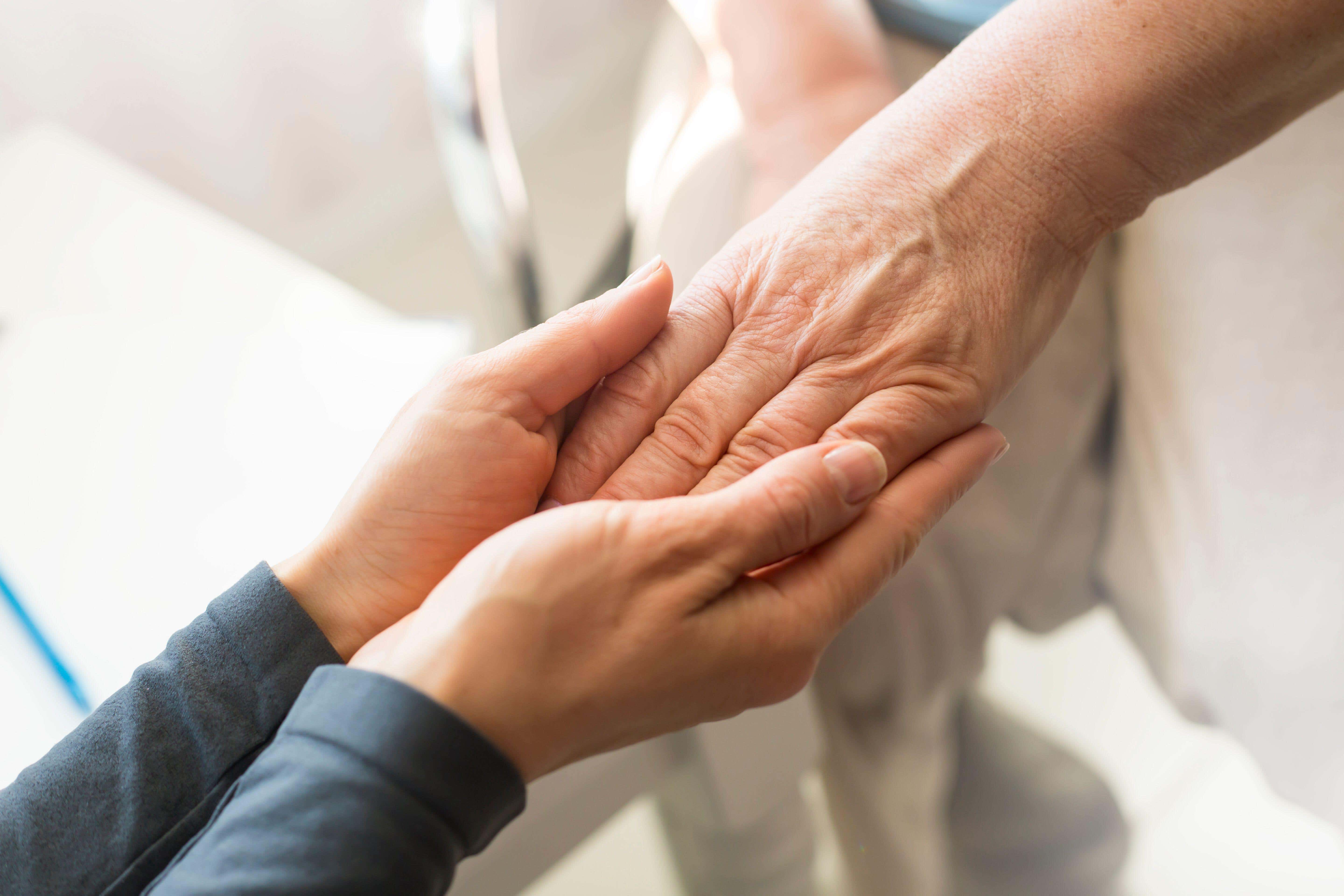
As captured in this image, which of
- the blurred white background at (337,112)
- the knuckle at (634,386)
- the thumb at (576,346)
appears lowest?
the knuckle at (634,386)

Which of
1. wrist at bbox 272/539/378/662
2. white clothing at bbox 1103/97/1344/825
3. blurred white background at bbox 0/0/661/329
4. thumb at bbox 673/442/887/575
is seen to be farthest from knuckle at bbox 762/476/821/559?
blurred white background at bbox 0/0/661/329

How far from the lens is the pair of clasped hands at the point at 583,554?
0.51 m

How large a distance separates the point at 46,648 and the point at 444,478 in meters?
0.29

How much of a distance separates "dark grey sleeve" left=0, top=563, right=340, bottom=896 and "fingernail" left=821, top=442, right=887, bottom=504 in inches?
13.3

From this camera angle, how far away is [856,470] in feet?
1.87

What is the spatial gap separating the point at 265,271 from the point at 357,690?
22.3 inches

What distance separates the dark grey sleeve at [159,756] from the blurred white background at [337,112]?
3.84ft

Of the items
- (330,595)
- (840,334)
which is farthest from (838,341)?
(330,595)

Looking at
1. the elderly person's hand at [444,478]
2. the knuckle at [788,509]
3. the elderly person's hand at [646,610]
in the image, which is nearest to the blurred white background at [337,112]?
the elderly person's hand at [444,478]

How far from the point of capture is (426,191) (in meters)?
1.94

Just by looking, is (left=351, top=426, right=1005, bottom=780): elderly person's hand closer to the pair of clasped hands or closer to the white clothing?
the pair of clasped hands

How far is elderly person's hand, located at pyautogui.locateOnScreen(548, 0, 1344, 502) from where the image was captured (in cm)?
65

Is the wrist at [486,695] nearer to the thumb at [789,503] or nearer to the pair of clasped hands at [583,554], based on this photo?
the pair of clasped hands at [583,554]

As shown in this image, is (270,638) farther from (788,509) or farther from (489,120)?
(489,120)
